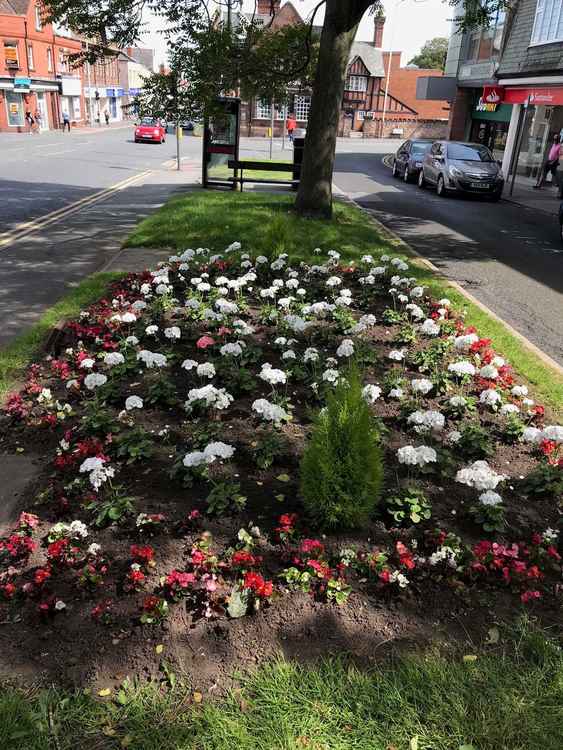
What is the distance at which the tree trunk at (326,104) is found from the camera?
38.2ft

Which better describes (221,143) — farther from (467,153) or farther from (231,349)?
(231,349)

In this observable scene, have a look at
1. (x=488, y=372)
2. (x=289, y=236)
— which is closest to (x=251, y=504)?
(x=488, y=372)

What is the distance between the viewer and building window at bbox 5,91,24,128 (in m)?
49.6

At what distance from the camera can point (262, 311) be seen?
6438 millimetres

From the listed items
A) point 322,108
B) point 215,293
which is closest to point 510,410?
point 215,293

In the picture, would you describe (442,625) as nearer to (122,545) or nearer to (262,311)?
(122,545)

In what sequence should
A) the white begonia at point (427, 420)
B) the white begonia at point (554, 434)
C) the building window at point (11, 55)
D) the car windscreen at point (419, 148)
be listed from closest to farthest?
the white begonia at point (554, 434), the white begonia at point (427, 420), the car windscreen at point (419, 148), the building window at point (11, 55)

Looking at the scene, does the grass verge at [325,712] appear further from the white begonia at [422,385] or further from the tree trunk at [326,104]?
the tree trunk at [326,104]

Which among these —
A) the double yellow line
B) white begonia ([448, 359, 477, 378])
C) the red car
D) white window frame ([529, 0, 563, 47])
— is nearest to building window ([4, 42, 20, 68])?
the red car

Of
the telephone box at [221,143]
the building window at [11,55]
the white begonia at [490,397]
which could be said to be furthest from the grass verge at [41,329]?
the building window at [11,55]

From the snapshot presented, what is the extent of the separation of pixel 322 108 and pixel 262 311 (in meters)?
7.35

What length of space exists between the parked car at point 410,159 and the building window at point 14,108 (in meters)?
37.0

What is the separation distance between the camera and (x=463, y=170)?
793 inches

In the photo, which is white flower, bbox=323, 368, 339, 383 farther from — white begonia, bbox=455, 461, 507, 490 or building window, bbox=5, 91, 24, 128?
building window, bbox=5, 91, 24, 128
